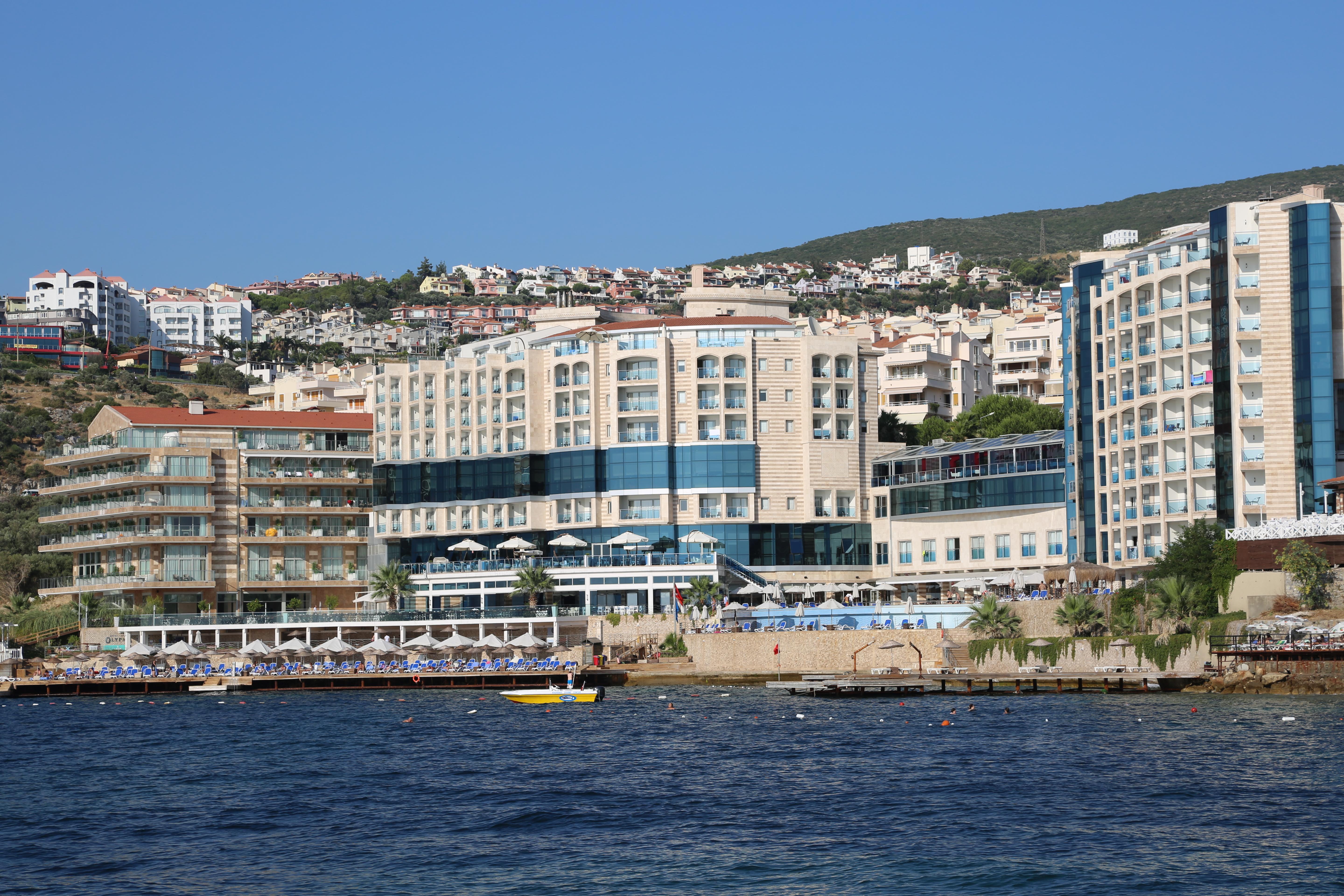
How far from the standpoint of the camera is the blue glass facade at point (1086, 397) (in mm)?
114812

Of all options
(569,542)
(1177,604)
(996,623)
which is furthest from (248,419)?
(1177,604)

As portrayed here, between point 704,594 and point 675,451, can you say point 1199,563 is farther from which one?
point 675,451

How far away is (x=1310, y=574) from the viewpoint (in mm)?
85812

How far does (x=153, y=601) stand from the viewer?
133 meters

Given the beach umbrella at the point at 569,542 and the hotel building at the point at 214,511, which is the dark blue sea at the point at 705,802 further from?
the hotel building at the point at 214,511

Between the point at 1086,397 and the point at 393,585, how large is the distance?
53.3 meters

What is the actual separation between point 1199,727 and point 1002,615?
93.2 ft

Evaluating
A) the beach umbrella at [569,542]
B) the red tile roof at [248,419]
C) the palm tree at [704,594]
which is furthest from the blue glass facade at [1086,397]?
the red tile roof at [248,419]

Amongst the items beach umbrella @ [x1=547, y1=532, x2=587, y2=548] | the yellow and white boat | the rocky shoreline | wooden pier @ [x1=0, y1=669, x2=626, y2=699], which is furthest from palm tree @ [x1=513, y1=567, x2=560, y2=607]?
the rocky shoreline

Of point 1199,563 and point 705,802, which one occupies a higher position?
point 1199,563

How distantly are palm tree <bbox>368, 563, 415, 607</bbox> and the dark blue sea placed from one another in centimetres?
4423

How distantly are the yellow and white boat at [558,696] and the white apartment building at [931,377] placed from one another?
3201 inches

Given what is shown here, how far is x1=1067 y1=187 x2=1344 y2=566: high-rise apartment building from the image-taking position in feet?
325

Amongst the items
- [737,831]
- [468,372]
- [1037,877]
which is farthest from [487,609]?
[1037,877]
